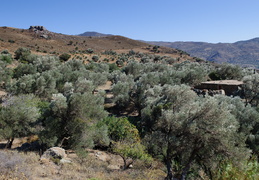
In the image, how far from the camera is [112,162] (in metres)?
13.9

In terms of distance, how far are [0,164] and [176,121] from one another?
804cm

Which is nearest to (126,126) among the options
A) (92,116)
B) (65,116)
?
(92,116)

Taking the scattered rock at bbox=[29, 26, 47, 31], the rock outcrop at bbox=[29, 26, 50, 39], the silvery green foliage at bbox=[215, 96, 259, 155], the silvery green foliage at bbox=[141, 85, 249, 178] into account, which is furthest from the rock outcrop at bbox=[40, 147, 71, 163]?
the scattered rock at bbox=[29, 26, 47, 31]

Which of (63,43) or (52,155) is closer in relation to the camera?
(52,155)

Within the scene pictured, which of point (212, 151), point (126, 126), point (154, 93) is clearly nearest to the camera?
point (212, 151)

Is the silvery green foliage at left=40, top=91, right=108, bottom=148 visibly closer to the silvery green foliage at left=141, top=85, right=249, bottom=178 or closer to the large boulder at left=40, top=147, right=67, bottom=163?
the large boulder at left=40, top=147, right=67, bottom=163

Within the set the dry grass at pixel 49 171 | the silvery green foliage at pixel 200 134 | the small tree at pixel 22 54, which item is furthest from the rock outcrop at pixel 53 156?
the small tree at pixel 22 54

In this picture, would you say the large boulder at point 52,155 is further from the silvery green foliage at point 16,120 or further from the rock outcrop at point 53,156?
the silvery green foliage at point 16,120

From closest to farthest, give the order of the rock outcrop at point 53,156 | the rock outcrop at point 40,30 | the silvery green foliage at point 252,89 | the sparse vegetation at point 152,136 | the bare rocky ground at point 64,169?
1. the bare rocky ground at point 64,169
2. the sparse vegetation at point 152,136
3. the rock outcrop at point 53,156
4. the silvery green foliage at point 252,89
5. the rock outcrop at point 40,30

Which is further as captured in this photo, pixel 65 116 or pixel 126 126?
pixel 126 126

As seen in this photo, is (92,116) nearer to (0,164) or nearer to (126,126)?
(126,126)

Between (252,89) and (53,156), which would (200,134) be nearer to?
(53,156)

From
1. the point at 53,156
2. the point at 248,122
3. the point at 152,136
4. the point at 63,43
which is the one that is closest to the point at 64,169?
the point at 53,156

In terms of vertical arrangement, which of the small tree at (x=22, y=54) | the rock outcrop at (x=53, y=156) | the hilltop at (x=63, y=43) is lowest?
the rock outcrop at (x=53, y=156)
